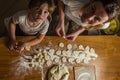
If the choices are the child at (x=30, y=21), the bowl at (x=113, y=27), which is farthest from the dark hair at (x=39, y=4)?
the bowl at (x=113, y=27)

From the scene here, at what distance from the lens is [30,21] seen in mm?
1436

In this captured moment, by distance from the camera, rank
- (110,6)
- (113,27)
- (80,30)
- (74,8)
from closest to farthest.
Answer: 1. (110,6)
2. (74,8)
3. (80,30)
4. (113,27)

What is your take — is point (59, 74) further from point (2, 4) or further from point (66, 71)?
point (2, 4)

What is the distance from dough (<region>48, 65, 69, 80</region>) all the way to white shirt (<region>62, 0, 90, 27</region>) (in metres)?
0.29

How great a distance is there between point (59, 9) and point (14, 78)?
462 millimetres

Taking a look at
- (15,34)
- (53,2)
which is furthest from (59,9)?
(15,34)

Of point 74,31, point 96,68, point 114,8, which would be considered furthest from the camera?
point 96,68

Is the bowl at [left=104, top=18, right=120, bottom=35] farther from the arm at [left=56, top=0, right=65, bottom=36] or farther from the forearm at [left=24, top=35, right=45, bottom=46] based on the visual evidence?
the forearm at [left=24, top=35, right=45, bottom=46]

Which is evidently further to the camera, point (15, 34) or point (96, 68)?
point (96, 68)

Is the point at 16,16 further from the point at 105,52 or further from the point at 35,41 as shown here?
the point at 105,52

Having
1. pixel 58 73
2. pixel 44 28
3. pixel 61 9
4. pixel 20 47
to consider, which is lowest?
pixel 58 73

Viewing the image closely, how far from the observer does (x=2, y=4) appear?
141 centimetres

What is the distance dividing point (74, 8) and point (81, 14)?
6 cm

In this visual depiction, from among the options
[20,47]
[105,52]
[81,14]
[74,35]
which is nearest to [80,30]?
[74,35]
